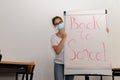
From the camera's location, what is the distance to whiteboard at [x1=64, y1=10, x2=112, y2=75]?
9.82 ft

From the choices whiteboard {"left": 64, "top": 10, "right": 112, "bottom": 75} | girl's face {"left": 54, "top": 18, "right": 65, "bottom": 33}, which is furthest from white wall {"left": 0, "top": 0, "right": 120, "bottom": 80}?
whiteboard {"left": 64, "top": 10, "right": 112, "bottom": 75}

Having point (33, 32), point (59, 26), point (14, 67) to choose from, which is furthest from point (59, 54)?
point (33, 32)

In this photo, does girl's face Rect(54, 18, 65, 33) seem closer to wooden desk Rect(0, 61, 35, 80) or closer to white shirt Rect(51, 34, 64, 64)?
white shirt Rect(51, 34, 64, 64)

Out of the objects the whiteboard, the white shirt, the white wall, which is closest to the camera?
the whiteboard

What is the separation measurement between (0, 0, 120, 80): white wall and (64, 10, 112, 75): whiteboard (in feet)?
2.59

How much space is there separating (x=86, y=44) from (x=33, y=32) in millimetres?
1106

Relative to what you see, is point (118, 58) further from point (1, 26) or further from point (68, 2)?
point (1, 26)

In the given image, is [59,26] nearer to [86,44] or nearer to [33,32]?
[86,44]

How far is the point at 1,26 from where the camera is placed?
3.78 metres

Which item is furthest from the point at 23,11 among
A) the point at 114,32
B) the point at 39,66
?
the point at 114,32

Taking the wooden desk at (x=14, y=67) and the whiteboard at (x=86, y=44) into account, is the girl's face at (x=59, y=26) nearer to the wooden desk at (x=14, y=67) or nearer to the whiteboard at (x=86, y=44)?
the whiteboard at (x=86, y=44)

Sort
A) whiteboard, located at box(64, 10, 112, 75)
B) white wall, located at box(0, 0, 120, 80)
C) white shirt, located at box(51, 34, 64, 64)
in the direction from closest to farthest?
whiteboard, located at box(64, 10, 112, 75)
white shirt, located at box(51, 34, 64, 64)
white wall, located at box(0, 0, 120, 80)

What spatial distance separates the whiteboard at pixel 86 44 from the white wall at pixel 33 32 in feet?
2.59

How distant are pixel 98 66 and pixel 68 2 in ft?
4.63
